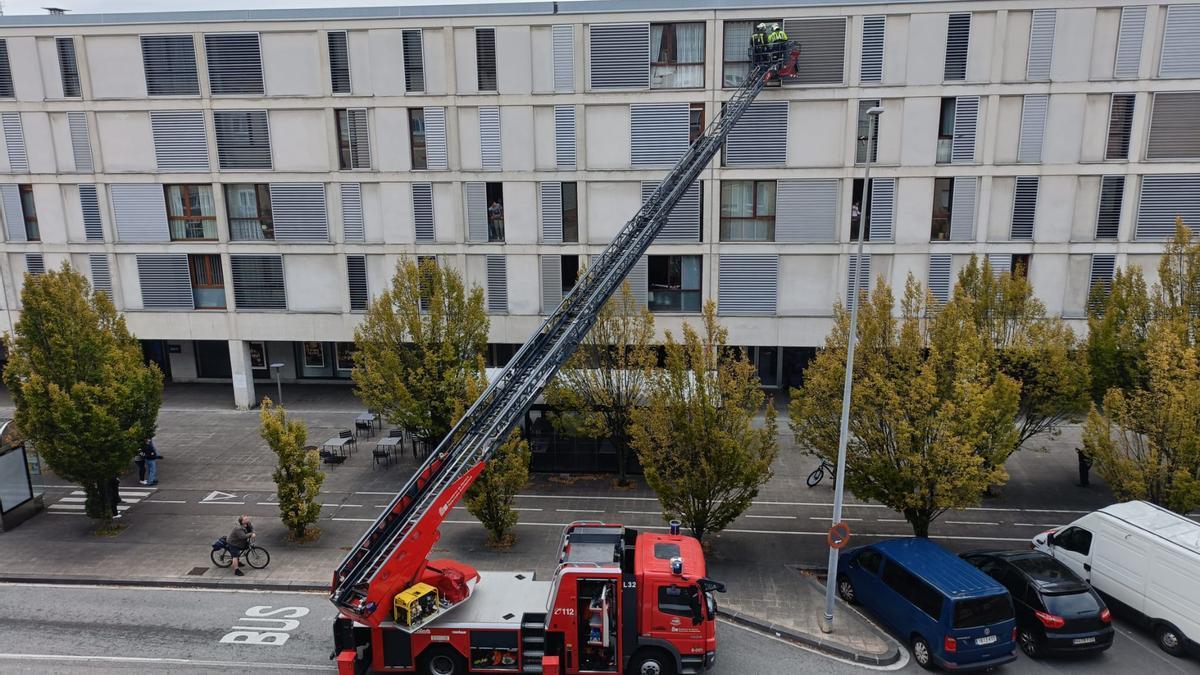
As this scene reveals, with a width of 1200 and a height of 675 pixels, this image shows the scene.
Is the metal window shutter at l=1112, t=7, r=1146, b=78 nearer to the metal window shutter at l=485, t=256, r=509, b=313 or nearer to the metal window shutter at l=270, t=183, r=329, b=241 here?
the metal window shutter at l=485, t=256, r=509, b=313

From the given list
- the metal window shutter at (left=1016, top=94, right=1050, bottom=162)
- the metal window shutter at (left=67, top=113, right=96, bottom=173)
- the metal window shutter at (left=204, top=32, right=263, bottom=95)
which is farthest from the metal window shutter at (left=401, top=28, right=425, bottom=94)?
the metal window shutter at (left=1016, top=94, right=1050, bottom=162)

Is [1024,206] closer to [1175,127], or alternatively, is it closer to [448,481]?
[1175,127]

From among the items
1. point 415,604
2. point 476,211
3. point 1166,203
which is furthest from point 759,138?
point 415,604

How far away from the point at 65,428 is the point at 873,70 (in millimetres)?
27966

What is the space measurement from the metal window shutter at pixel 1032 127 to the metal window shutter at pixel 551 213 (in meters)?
14.3

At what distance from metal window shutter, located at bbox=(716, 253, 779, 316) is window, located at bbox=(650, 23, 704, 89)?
6.94m

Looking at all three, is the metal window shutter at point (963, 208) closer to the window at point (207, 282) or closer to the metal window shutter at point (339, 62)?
the metal window shutter at point (339, 62)

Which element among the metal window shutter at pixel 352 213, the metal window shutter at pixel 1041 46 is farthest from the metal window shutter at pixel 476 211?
the metal window shutter at pixel 1041 46

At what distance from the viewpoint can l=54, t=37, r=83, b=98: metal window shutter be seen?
2986 centimetres

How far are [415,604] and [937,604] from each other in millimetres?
9734

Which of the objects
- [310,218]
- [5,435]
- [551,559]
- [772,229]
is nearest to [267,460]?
[5,435]

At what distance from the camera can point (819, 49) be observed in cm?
2777

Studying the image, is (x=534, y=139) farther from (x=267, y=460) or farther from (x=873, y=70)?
(x=267, y=460)

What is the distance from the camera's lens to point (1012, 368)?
→ 21.7 metres
